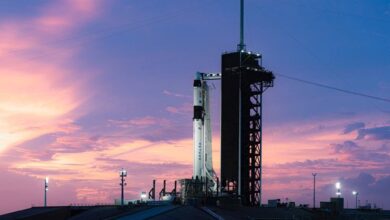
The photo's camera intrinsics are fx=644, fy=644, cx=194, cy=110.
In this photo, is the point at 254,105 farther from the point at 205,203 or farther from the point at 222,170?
the point at 205,203

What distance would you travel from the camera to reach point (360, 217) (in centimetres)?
10144

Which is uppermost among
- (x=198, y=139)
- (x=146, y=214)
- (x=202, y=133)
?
(x=202, y=133)

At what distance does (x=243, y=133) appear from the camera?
420ft

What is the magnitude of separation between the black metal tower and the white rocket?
4.80 m

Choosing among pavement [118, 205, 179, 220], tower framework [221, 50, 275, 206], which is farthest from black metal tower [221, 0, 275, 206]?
pavement [118, 205, 179, 220]

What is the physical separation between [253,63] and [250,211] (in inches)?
1486

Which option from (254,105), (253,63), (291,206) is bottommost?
(291,206)

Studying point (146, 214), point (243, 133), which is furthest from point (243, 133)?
point (146, 214)

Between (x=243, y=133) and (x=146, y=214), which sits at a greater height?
(x=243, y=133)

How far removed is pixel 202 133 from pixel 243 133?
1028 cm

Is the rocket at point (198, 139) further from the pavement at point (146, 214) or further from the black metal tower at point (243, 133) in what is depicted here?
the pavement at point (146, 214)

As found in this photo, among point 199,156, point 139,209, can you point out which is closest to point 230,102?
point 199,156

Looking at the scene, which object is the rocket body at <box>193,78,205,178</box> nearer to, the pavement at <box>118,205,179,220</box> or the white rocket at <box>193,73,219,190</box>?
the white rocket at <box>193,73,219,190</box>

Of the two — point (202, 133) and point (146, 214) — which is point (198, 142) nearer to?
point (202, 133)
